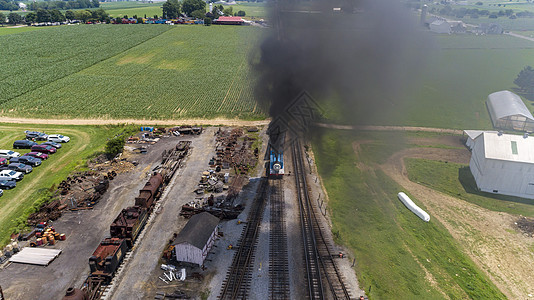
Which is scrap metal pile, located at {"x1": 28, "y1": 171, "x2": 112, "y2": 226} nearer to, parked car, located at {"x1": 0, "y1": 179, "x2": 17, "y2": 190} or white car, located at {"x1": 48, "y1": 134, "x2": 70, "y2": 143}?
parked car, located at {"x1": 0, "y1": 179, "x2": 17, "y2": 190}

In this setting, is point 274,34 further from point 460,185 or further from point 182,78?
point 182,78

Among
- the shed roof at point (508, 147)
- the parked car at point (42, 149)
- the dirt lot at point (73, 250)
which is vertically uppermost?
the shed roof at point (508, 147)

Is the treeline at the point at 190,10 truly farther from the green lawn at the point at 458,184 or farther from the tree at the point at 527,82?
the green lawn at the point at 458,184

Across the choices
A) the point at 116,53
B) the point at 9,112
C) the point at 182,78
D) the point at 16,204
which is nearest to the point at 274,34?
the point at 16,204

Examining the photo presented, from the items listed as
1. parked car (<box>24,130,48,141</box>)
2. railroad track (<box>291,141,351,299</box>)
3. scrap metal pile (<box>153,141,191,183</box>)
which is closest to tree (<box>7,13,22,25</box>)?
parked car (<box>24,130,48,141</box>)

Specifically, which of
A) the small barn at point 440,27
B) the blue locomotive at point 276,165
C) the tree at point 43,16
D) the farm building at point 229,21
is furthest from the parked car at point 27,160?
the tree at point 43,16

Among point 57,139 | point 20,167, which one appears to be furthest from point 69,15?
point 20,167
